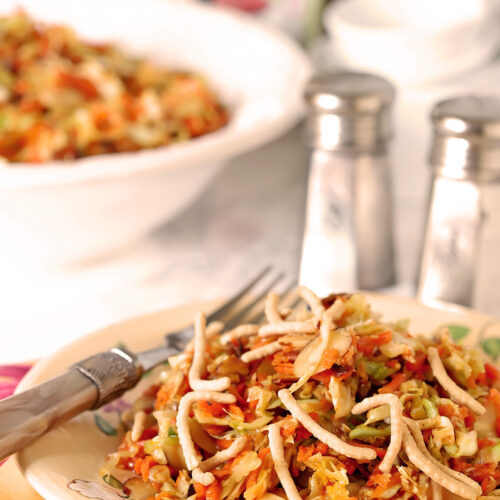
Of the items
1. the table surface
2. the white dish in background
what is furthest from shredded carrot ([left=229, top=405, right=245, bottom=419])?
the white dish in background

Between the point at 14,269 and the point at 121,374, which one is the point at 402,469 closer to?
the point at 121,374

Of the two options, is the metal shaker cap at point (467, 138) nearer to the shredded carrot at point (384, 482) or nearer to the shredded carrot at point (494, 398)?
the shredded carrot at point (494, 398)

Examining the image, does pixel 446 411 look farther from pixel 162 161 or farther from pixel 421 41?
pixel 421 41

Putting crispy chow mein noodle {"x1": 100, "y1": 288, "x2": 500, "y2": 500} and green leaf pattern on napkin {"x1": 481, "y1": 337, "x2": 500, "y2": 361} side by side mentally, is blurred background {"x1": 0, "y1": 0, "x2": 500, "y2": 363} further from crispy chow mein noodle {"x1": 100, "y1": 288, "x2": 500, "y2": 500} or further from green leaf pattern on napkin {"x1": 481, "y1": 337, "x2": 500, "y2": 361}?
crispy chow mein noodle {"x1": 100, "y1": 288, "x2": 500, "y2": 500}

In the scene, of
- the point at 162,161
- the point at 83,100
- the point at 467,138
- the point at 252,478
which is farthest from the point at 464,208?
the point at 83,100

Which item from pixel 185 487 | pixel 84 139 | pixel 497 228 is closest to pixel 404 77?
pixel 497 228
